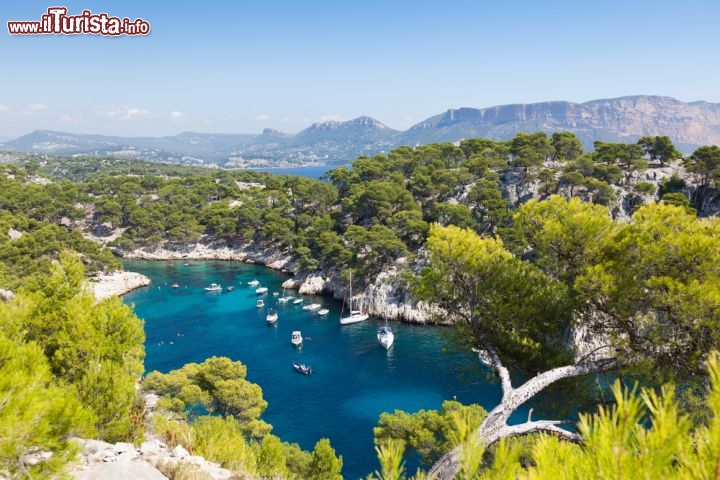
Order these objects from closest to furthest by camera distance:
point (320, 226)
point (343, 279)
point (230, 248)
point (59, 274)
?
1. point (59, 274)
2. point (343, 279)
3. point (320, 226)
4. point (230, 248)

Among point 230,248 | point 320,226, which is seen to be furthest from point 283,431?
point 230,248

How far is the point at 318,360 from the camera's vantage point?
93.1 feet

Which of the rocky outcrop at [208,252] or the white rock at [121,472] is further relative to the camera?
the rocky outcrop at [208,252]

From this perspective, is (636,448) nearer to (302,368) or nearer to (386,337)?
(302,368)

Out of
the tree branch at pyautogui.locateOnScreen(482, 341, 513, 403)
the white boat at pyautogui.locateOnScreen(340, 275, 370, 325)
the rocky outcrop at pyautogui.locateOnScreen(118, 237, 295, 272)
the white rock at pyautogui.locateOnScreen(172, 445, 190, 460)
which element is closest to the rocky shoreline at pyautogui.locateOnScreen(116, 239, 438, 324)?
the rocky outcrop at pyautogui.locateOnScreen(118, 237, 295, 272)

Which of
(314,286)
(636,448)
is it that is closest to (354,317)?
(314,286)

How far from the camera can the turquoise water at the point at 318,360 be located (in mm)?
21141

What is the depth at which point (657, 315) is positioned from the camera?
6.55m

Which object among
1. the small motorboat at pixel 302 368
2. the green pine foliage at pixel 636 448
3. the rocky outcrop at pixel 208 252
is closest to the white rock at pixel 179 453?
the green pine foliage at pixel 636 448

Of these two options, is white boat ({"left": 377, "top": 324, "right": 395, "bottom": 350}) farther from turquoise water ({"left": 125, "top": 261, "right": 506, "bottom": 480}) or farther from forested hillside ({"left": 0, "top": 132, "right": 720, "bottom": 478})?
forested hillside ({"left": 0, "top": 132, "right": 720, "bottom": 478})

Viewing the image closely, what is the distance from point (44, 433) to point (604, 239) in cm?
863

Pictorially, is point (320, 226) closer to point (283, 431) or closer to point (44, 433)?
point (283, 431)

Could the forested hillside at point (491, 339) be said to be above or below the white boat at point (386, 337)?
above

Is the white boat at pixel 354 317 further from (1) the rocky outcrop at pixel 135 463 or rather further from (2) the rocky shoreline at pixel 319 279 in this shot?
(1) the rocky outcrop at pixel 135 463
